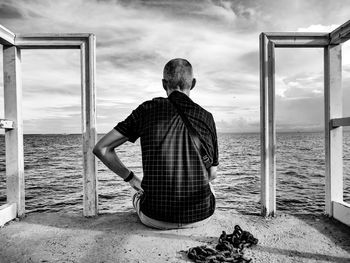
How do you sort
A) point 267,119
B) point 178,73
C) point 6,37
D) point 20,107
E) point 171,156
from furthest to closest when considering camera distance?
point 20,107, point 267,119, point 6,37, point 178,73, point 171,156

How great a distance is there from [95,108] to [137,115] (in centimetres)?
98

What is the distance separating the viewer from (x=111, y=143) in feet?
8.96

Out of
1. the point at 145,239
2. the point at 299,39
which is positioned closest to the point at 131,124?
the point at 145,239

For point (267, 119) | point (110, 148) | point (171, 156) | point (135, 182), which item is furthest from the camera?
point (267, 119)

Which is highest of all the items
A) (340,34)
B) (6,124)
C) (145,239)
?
(340,34)

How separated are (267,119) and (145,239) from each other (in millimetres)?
1993

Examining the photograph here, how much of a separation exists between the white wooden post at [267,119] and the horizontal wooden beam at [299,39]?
9 cm

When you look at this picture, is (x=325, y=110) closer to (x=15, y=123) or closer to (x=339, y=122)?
(x=339, y=122)

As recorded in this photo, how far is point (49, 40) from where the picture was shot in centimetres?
348

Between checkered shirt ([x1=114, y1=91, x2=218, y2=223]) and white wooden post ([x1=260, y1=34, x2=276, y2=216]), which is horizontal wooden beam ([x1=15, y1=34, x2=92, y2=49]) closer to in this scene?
checkered shirt ([x1=114, y1=91, x2=218, y2=223])

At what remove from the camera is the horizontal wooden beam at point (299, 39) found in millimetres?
3445

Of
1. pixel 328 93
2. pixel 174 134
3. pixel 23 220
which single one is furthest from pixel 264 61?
pixel 23 220

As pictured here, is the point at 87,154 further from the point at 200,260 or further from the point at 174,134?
the point at 200,260

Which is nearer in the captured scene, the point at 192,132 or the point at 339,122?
the point at 192,132
